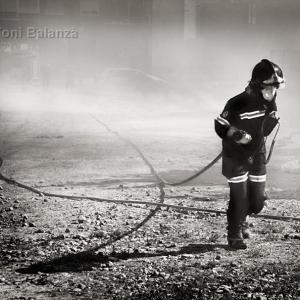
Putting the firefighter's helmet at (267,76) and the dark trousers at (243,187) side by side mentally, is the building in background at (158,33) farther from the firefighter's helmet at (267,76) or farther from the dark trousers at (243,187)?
the firefighter's helmet at (267,76)

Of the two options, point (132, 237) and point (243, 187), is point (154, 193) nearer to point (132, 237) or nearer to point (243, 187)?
point (132, 237)

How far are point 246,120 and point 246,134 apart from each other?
0.23 metres

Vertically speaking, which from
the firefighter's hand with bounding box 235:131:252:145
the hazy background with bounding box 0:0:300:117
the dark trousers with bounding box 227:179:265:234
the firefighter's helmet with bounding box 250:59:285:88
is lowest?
the hazy background with bounding box 0:0:300:117

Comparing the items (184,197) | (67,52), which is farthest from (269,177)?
(67,52)

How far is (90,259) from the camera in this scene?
17.7 ft

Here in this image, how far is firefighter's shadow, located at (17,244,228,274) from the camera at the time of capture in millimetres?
5137

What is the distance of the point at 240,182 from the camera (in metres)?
5.65

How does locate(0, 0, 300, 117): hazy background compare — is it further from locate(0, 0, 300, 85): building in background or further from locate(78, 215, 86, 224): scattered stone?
locate(78, 215, 86, 224): scattered stone

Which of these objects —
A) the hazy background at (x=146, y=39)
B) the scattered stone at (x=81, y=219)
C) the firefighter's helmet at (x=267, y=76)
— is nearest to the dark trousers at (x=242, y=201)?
the firefighter's helmet at (x=267, y=76)

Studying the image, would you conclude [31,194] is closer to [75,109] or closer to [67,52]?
[75,109]

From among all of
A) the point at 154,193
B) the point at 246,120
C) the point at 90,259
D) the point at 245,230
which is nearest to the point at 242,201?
the point at 245,230

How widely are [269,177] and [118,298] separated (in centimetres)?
579

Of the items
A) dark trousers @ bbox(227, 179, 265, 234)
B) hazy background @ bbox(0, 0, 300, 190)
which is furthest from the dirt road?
hazy background @ bbox(0, 0, 300, 190)

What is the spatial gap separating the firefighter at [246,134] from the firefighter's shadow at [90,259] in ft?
1.16
